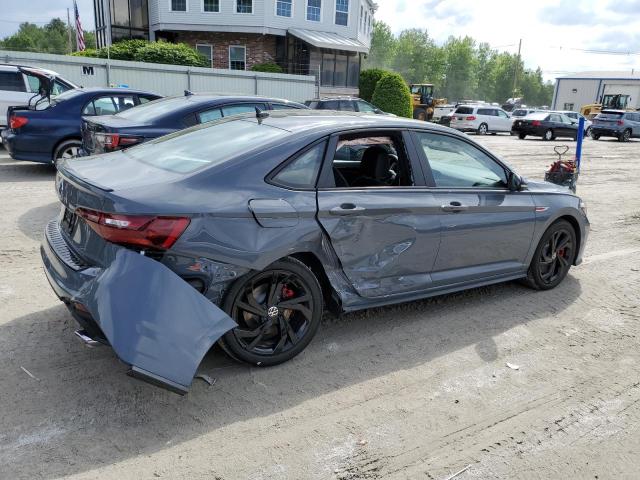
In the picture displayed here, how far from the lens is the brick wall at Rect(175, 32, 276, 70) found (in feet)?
104

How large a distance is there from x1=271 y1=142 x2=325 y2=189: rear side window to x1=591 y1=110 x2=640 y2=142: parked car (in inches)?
1113

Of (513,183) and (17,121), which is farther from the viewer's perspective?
(17,121)

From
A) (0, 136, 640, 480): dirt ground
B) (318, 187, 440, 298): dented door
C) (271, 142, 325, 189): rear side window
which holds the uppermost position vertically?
(271, 142, 325, 189): rear side window

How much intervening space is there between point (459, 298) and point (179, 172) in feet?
9.15

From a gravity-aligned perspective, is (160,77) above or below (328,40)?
below

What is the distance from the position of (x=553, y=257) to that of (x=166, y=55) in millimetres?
23921

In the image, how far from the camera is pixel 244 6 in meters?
30.9

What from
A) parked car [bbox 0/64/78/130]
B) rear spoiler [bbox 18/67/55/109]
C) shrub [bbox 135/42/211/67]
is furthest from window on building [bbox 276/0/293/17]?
rear spoiler [bbox 18/67/55/109]

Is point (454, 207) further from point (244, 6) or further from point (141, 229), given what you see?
point (244, 6)

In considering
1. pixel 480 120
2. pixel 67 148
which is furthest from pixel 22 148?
pixel 480 120

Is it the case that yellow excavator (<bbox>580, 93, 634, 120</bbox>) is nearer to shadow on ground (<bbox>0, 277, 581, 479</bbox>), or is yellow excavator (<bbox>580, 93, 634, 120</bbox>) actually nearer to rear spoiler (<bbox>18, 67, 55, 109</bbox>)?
rear spoiler (<bbox>18, 67, 55, 109</bbox>)

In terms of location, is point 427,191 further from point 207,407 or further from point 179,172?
point 207,407

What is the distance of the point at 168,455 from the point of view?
8.98 ft

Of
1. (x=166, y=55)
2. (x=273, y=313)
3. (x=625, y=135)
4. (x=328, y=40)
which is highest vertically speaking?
(x=328, y=40)
